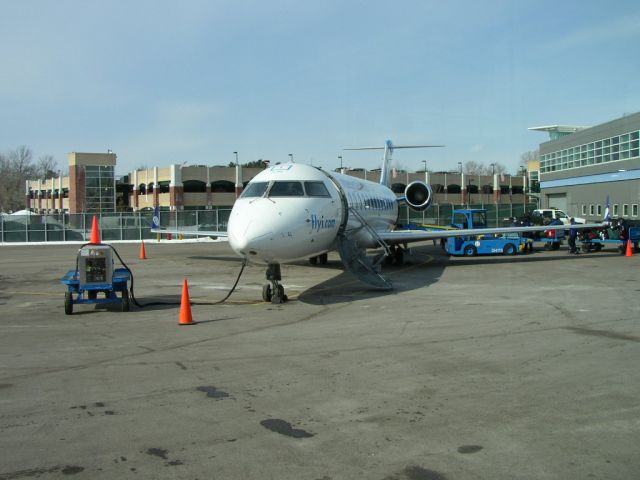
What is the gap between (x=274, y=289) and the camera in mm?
13555

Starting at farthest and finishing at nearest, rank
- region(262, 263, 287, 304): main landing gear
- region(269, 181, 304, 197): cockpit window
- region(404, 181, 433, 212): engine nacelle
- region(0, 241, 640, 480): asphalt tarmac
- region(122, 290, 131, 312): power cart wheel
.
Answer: region(404, 181, 433, 212): engine nacelle
region(269, 181, 304, 197): cockpit window
region(262, 263, 287, 304): main landing gear
region(122, 290, 131, 312): power cart wheel
region(0, 241, 640, 480): asphalt tarmac

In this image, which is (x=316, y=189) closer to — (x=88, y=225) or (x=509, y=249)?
(x=509, y=249)

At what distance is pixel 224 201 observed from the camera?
242 feet

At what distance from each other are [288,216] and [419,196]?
15.3 meters

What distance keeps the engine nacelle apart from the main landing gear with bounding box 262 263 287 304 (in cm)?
1474

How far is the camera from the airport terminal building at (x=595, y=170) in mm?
42406

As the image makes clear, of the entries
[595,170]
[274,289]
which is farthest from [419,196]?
[595,170]

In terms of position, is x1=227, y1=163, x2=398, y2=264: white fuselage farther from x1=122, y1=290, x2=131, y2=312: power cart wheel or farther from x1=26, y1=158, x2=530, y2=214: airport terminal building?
x1=26, y1=158, x2=530, y2=214: airport terminal building

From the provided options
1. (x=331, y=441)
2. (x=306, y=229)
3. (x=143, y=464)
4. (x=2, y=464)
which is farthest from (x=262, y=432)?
(x=306, y=229)

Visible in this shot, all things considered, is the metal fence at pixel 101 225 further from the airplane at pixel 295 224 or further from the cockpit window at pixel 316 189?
the cockpit window at pixel 316 189

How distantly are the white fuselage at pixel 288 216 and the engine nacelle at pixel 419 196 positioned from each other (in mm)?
10209

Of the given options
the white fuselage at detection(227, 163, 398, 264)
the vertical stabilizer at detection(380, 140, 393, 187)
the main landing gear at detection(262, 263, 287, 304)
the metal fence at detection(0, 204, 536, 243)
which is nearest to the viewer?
the white fuselage at detection(227, 163, 398, 264)

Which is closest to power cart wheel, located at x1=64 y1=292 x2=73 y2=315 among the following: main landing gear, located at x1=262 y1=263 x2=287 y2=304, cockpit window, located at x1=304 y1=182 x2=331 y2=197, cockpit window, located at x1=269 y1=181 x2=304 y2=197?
main landing gear, located at x1=262 y1=263 x2=287 y2=304

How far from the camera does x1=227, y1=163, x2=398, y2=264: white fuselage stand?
12.4 m
